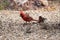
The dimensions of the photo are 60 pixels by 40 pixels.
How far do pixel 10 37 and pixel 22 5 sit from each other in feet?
16.4

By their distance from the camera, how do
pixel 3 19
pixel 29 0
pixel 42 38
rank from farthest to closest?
pixel 29 0 < pixel 3 19 < pixel 42 38

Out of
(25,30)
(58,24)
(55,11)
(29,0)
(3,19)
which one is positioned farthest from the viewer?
(29,0)

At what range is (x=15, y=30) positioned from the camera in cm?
768

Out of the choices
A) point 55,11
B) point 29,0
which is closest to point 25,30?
point 55,11

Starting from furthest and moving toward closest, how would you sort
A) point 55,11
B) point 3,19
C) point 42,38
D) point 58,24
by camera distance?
point 55,11
point 3,19
point 58,24
point 42,38

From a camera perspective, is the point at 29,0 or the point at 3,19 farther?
the point at 29,0

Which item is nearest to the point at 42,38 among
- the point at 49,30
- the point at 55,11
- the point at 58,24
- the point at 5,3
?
the point at 49,30

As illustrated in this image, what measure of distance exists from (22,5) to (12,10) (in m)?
0.60

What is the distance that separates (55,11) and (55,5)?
118 centimetres

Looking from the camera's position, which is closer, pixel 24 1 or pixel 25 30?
pixel 25 30

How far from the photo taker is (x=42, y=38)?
6.88 metres

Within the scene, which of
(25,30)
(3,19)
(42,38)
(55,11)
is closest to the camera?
(42,38)

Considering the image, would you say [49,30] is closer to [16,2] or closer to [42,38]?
[42,38]

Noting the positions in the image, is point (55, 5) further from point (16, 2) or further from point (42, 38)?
point (42, 38)
